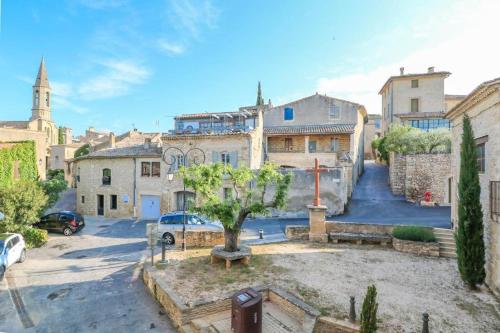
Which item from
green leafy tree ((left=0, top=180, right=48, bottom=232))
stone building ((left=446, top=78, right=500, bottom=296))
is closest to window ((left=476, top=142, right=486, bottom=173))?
stone building ((left=446, top=78, right=500, bottom=296))

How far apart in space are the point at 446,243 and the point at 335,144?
15614 millimetres

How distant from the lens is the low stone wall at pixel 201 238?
571 inches

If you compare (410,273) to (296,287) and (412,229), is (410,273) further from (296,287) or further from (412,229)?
(296,287)

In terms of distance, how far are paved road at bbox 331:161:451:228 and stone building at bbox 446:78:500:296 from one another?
271 inches

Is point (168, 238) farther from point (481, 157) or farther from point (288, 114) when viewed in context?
point (288, 114)

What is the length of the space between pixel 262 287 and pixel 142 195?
18911 millimetres

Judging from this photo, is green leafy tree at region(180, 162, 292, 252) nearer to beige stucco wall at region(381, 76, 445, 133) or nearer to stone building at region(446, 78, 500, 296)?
stone building at region(446, 78, 500, 296)

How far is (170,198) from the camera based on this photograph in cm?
2395

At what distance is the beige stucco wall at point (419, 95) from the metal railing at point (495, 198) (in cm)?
2500

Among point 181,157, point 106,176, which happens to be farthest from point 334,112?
point 106,176

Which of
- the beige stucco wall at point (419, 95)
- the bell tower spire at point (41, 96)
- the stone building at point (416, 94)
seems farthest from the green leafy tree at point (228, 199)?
the bell tower spire at point (41, 96)

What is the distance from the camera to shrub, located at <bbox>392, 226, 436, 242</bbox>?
505 inches

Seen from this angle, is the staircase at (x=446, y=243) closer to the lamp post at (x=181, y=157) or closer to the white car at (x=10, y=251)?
the lamp post at (x=181, y=157)

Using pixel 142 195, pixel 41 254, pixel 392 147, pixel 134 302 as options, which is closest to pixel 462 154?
pixel 134 302
